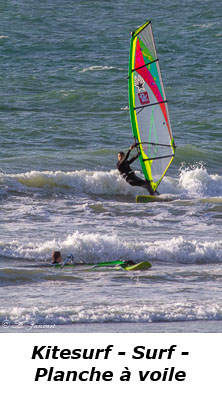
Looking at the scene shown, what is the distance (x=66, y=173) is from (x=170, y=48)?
651 inches

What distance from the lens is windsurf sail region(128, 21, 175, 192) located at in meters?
12.7

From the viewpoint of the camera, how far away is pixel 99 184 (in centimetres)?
1548

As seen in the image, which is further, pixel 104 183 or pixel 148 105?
pixel 104 183

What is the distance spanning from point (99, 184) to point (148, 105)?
3141 millimetres

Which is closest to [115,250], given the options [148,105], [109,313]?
[109,313]

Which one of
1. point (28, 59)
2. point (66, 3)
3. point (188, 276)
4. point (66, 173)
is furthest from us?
point (66, 3)

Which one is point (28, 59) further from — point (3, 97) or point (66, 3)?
point (66, 3)

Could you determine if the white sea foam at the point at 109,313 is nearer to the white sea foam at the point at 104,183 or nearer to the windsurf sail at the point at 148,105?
the windsurf sail at the point at 148,105

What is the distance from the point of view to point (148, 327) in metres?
7.07

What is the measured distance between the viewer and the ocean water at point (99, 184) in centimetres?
785

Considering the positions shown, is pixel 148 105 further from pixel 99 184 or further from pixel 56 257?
pixel 56 257

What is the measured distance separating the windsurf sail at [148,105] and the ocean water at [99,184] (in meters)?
1.21

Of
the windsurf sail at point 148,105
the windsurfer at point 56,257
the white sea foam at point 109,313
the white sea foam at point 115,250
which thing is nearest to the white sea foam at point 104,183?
the windsurf sail at point 148,105

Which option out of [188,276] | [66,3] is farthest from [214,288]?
[66,3]
